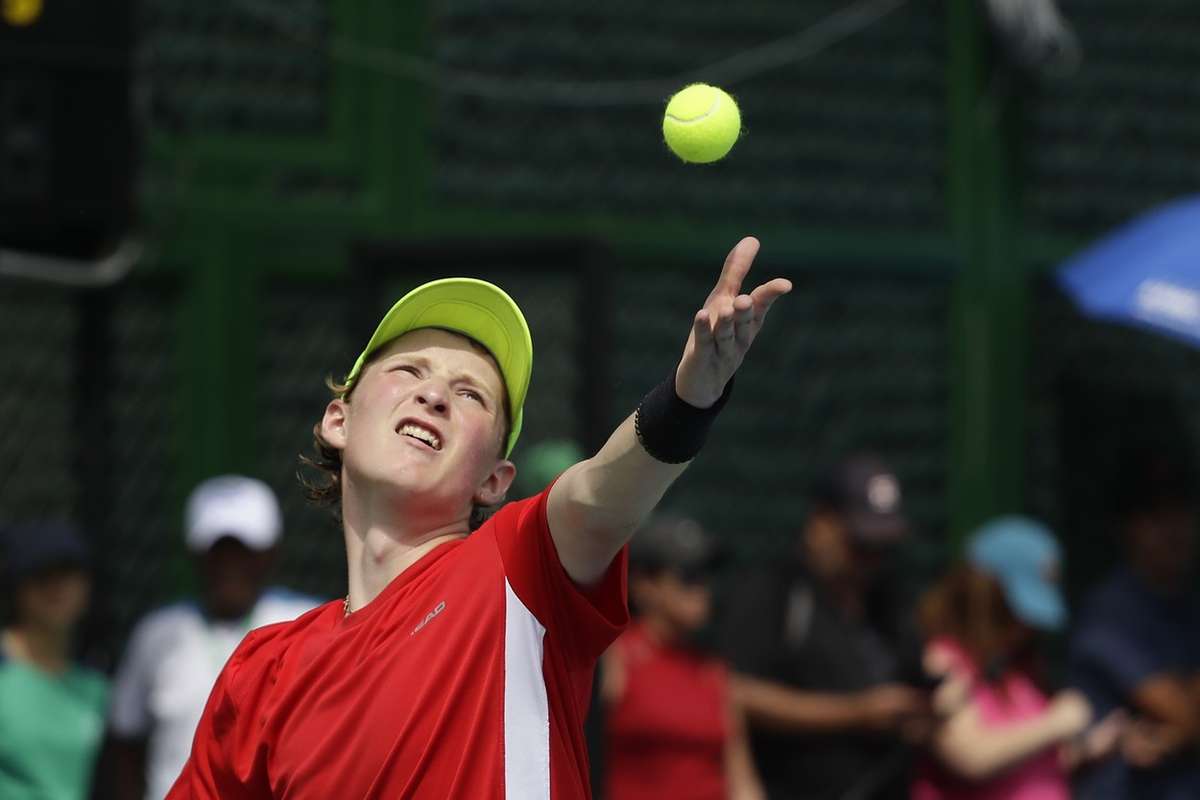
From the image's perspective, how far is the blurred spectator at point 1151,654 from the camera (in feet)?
19.0

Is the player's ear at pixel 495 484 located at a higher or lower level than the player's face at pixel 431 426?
lower

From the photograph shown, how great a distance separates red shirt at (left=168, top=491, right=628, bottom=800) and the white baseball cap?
8.32 feet

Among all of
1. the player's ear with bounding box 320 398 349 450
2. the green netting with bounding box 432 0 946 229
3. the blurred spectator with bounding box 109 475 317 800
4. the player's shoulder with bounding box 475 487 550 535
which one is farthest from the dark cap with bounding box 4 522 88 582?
the player's shoulder with bounding box 475 487 550 535

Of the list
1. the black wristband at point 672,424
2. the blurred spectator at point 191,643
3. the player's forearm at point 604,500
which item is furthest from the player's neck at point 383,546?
the blurred spectator at point 191,643

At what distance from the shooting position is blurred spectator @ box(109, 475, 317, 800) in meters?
5.23

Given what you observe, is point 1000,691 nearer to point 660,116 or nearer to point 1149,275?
point 1149,275

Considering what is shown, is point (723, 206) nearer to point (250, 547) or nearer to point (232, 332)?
point (232, 332)

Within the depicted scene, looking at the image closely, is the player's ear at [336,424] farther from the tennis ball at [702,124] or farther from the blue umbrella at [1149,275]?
Answer: the blue umbrella at [1149,275]

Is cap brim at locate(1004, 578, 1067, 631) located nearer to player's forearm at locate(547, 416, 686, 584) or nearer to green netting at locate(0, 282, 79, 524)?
green netting at locate(0, 282, 79, 524)

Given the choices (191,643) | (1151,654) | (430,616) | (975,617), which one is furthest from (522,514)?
(1151,654)

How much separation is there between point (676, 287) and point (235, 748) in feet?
13.7

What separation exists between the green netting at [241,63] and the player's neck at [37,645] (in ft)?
6.65

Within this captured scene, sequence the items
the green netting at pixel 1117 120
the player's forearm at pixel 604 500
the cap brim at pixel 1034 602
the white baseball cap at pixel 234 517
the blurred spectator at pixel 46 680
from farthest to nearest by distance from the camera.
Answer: the green netting at pixel 1117 120, the cap brim at pixel 1034 602, the white baseball cap at pixel 234 517, the blurred spectator at pixel 46 680, the player's forearm at pixel 604 500

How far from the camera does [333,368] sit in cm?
674
